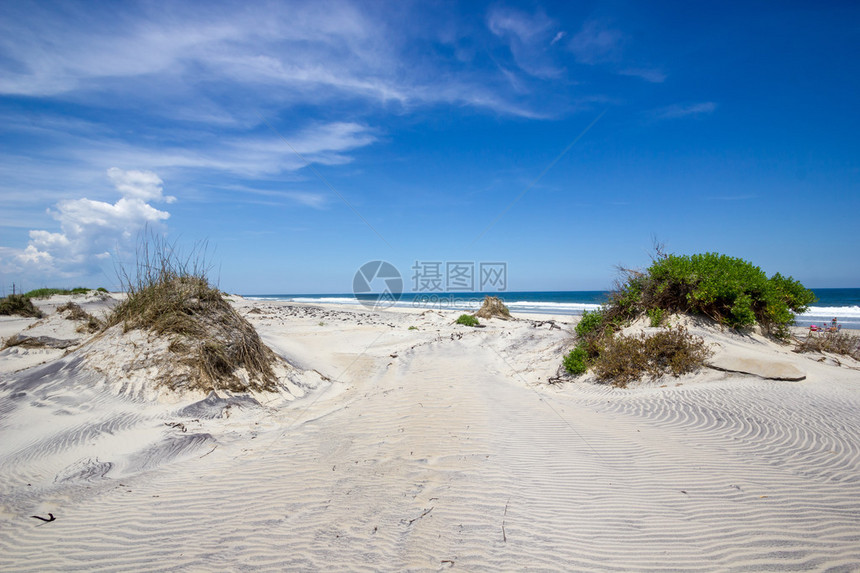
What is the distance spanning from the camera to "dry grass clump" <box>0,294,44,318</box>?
1748 centimetres

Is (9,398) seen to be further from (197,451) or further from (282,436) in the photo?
(282,436)

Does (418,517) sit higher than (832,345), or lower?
lower

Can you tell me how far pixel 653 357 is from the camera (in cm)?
887

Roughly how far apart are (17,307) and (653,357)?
25402mm

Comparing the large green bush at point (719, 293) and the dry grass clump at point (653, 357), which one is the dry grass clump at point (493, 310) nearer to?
the large green bush at point (719, 293)

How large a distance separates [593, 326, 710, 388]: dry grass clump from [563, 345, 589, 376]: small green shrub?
0.54 meters

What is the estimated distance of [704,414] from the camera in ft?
20.8

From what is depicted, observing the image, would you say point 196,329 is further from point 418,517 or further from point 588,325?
point 588,325

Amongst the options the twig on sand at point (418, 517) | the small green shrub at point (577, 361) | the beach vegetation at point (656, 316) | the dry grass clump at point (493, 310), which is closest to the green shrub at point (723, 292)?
the beach vegetation at point (656, 316)

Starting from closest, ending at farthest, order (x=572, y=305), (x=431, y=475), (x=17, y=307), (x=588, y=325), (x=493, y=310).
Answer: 1. (x=431, y=475)
2. (x=588, y=325)
3. (x=17, y=307)
4. (x=493, y=310)
5. (x=572, y=305)

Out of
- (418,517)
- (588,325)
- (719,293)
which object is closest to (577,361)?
(588,325)

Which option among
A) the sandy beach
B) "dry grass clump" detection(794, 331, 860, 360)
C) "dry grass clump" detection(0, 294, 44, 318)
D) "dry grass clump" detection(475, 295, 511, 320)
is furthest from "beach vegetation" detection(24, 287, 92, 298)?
"dry grass clump" detection(794, 331, 860, 360)

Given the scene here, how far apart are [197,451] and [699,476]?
602 centimetres

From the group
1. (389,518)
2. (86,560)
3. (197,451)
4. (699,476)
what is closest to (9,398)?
(197,451)
